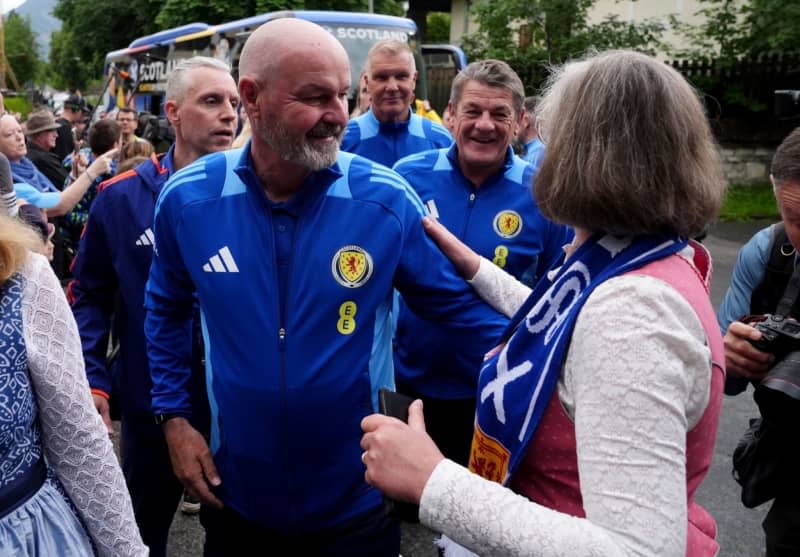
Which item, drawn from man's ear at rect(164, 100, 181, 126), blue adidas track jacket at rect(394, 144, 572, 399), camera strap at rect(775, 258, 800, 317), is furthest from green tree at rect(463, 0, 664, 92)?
camera strap at rect(775, 258, 800, 317)

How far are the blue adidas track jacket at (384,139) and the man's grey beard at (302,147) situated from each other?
281 cm

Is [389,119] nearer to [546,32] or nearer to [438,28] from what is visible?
[546,32]

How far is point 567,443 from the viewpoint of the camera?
1354mm

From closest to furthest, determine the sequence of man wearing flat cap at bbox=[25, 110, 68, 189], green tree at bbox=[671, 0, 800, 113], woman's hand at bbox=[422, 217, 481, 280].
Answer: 1. woman's hand at bbox=[422, 217, 481, 280]
2. man wearing flat cap at bbox=[25, 110, 68, 189]
3. green tree at bbox=[671, 0, 800, 113]

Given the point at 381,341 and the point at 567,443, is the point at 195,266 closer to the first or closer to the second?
the point at 381,341

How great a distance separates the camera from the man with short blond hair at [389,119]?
4965 millimetres

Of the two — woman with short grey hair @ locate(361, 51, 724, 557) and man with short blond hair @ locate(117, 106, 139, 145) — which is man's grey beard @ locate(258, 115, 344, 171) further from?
man with short blond hair @ locate(117, 106, 139, 145)

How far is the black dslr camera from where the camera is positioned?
75.5 inches

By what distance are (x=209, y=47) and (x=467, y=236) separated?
35.4ft

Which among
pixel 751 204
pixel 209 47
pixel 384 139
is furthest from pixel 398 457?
pixel 751 204

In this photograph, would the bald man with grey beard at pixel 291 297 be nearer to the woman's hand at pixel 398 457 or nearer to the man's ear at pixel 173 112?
the woman's hand at pixel 398 457

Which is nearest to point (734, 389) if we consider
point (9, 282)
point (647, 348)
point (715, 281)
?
point (647, 348)

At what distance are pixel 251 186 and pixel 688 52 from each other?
1660cm

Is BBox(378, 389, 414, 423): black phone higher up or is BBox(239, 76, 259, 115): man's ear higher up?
BBox(239, 76, 259, 115): man's ear
